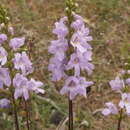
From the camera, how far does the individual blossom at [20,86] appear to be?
328 centimetres

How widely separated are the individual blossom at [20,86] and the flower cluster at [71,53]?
10.2 inches

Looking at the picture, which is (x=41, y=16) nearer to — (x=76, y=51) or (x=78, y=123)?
(x=78, y=123)

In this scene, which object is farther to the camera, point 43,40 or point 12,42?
point 43,40

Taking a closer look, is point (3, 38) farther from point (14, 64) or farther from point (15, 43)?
point (14, 64)

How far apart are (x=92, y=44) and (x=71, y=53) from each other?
253 centimetres

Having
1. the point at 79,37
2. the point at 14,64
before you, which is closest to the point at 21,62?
the point at 14,64

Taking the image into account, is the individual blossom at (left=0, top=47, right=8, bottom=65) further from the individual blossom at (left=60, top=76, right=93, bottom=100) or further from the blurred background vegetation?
the blurred background vegetation

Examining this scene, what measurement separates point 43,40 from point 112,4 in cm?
130

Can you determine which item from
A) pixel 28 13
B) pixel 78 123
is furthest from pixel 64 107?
pixel 28 13

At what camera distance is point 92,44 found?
18.8 ft

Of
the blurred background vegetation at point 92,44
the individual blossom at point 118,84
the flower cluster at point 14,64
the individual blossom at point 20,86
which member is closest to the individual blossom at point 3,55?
the flower cluster at point 14,64

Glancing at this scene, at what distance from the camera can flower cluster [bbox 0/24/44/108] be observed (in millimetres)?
3176

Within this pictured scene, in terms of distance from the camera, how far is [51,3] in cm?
652

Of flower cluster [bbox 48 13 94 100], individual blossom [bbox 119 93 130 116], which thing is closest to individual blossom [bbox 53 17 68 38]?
flower cluster [bbox 48 13 94 100]
